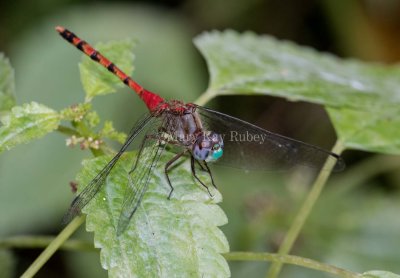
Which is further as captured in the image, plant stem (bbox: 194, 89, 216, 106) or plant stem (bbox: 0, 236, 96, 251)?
plant stem (bbox: 194, 89, 216, 106)

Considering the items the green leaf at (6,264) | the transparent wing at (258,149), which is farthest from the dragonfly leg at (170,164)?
the green leaf at (6,264)

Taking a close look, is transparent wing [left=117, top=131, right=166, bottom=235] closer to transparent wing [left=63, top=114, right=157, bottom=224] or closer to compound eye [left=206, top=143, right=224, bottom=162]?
transparent wing [left=63, top=114, right=157, bottom=224]

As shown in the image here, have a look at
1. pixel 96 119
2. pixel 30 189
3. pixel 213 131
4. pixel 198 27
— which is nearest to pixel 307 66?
pixel 213 131

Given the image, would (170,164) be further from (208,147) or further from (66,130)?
(66,130)

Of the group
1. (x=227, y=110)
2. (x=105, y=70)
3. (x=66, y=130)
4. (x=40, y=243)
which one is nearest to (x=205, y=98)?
(x=105, y=70)

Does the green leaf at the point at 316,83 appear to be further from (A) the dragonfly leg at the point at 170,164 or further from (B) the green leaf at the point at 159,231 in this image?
(B) the green leaf at the point at 159,231

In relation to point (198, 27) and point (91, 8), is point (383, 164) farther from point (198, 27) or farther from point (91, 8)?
point (91, 8)

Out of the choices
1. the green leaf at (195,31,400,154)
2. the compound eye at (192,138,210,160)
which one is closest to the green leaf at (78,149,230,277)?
the compound eye at (192,138,210,160)
